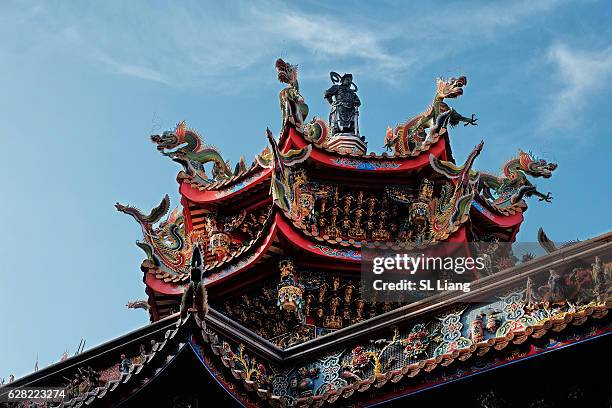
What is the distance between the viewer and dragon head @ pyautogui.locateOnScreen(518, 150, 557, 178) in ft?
58.1

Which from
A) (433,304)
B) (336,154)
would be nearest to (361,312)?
(336,154)

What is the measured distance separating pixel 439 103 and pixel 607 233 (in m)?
8.85

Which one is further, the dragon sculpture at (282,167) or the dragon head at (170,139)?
the dragon head at (170,139)

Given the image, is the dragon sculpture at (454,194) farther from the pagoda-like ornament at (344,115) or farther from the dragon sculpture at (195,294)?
the dragon sculpture at (195,294)

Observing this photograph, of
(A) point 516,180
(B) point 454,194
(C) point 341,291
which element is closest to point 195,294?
(C) point 341,291

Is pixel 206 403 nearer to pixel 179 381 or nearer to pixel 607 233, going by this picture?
pixel 179 381

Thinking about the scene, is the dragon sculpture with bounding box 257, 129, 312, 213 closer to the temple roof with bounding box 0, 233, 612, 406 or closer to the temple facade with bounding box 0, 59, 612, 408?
the temple facade with bounding box 0, 59, 612, 408

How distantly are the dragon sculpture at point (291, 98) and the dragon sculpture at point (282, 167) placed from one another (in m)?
0.66

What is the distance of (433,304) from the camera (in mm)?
9367

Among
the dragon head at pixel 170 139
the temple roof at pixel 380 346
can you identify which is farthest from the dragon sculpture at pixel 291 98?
the temple roof at pixel 380 346

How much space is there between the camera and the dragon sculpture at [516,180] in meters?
17.7

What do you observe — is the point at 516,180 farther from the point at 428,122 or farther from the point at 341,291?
the point at 341,291

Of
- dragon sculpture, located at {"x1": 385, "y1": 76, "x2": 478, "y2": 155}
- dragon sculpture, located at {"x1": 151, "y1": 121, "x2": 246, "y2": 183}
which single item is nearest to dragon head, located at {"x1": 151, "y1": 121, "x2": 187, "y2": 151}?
dragon sculpture, located at {"x1": 151, "y1": 121, "x2": 246, "y2": 183}

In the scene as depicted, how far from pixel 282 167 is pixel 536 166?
5.11 metres
